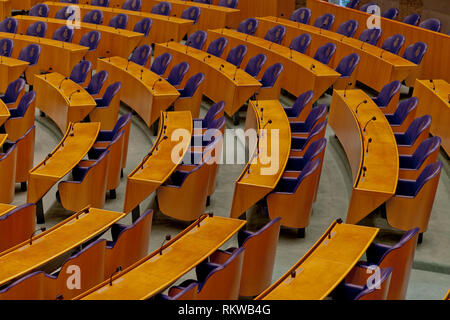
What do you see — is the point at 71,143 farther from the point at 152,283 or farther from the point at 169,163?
the point at 152,283

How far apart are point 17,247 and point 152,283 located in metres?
0.77

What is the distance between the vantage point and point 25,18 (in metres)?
7.93

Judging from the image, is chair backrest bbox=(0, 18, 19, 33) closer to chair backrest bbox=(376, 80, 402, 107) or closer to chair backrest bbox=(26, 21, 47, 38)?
chair backrest bbox=(26, 21, 47, 38)

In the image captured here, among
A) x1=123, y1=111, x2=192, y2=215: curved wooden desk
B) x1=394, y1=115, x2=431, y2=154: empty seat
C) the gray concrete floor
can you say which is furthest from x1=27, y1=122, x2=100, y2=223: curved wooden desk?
x1=394, y1=115, x2=431, y2=154: empty seat

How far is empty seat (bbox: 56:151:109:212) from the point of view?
4215 millimetres

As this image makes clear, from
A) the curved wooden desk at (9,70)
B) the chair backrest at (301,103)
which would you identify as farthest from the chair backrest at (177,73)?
the curved wooden desk at (9,70)

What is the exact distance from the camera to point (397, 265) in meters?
3.10

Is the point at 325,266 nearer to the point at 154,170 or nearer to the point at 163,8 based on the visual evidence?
the point at 154,170

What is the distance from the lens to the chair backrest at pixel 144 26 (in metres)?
7.64

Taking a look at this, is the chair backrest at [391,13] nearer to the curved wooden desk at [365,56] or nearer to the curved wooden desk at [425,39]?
the curved wooden desk at [425,39]

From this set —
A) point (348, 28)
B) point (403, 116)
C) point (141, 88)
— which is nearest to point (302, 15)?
point (348, 28)

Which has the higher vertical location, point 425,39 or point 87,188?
point 425,39

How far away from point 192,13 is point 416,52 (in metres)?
2.82
